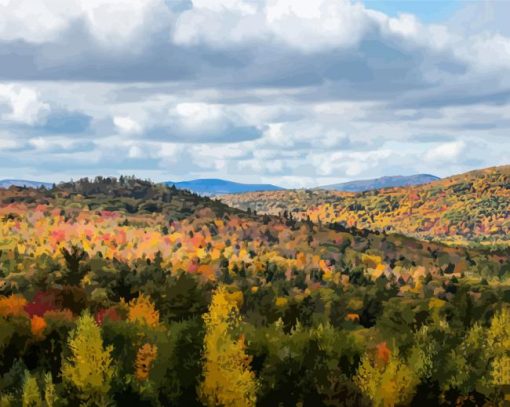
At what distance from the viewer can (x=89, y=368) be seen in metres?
69.0

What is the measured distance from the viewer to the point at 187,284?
358 ft

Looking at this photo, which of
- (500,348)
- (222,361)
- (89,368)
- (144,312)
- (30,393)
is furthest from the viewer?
(144,312)

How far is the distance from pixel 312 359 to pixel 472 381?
12.8 meters

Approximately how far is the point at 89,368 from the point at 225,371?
34.2 feet

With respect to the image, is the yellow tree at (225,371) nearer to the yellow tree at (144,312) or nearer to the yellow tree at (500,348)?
the yellow tree at (144,312)

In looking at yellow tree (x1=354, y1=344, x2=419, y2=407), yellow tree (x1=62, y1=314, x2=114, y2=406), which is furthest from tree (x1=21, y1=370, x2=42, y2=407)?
yellow tree (x1=354, y1=344, x2=419, y2=407)

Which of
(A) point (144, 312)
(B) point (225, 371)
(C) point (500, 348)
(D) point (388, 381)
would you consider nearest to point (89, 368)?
(B) point (225, 371)

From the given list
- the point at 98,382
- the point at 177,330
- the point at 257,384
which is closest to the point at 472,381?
the point at 257,384

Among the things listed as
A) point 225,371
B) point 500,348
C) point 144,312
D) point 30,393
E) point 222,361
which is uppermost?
point 144,312

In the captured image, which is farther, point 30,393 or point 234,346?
point 234,346

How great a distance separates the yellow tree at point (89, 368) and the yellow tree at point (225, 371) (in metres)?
7.72

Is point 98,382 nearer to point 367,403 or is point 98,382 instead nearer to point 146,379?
point 146,379

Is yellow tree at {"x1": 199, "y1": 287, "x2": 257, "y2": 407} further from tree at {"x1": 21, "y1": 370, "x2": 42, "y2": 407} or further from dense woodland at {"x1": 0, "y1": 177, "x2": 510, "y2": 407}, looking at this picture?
tree at {"x1": 21, "y1": 370, "x2": 42, "y2": 407}

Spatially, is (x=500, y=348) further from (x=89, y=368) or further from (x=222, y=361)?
(x=89, y=368)
